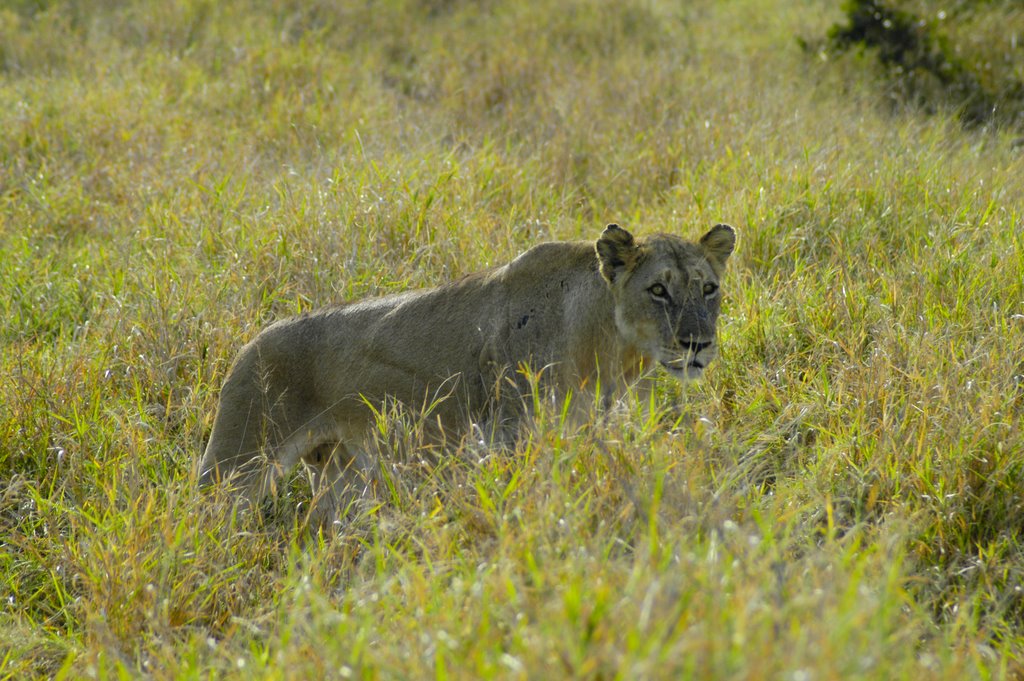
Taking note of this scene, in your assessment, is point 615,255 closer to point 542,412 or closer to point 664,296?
point 664,296

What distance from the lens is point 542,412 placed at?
4457 mm

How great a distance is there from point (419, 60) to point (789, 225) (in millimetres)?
6585

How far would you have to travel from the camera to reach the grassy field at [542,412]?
310cm

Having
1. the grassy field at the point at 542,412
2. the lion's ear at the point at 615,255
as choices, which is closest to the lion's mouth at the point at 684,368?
the grassy field at the point at 542,412

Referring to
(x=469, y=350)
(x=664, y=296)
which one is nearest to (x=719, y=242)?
(x=664, y=296)

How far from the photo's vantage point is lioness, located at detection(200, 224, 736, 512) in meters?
5.07

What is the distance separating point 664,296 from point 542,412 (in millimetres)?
980

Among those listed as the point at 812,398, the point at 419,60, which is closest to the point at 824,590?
the point at 812,398

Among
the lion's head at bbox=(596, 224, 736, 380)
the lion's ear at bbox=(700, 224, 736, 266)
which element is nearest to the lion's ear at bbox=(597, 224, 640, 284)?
the lion's head at bbox=(596, 224, 736, 380)

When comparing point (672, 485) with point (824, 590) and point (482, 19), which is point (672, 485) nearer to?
point (824, 590)

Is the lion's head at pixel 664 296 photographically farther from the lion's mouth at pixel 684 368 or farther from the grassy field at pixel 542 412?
the grassy field at pixel 542 412

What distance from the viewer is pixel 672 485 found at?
156 inches

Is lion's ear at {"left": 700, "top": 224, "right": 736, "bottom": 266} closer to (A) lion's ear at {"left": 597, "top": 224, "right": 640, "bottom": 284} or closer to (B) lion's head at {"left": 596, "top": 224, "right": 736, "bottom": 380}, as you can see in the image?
(B) lion's head at {"left": 596, "top": 224, "right": 736, "bottom": 380}

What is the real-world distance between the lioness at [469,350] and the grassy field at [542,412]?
0.32 metres
